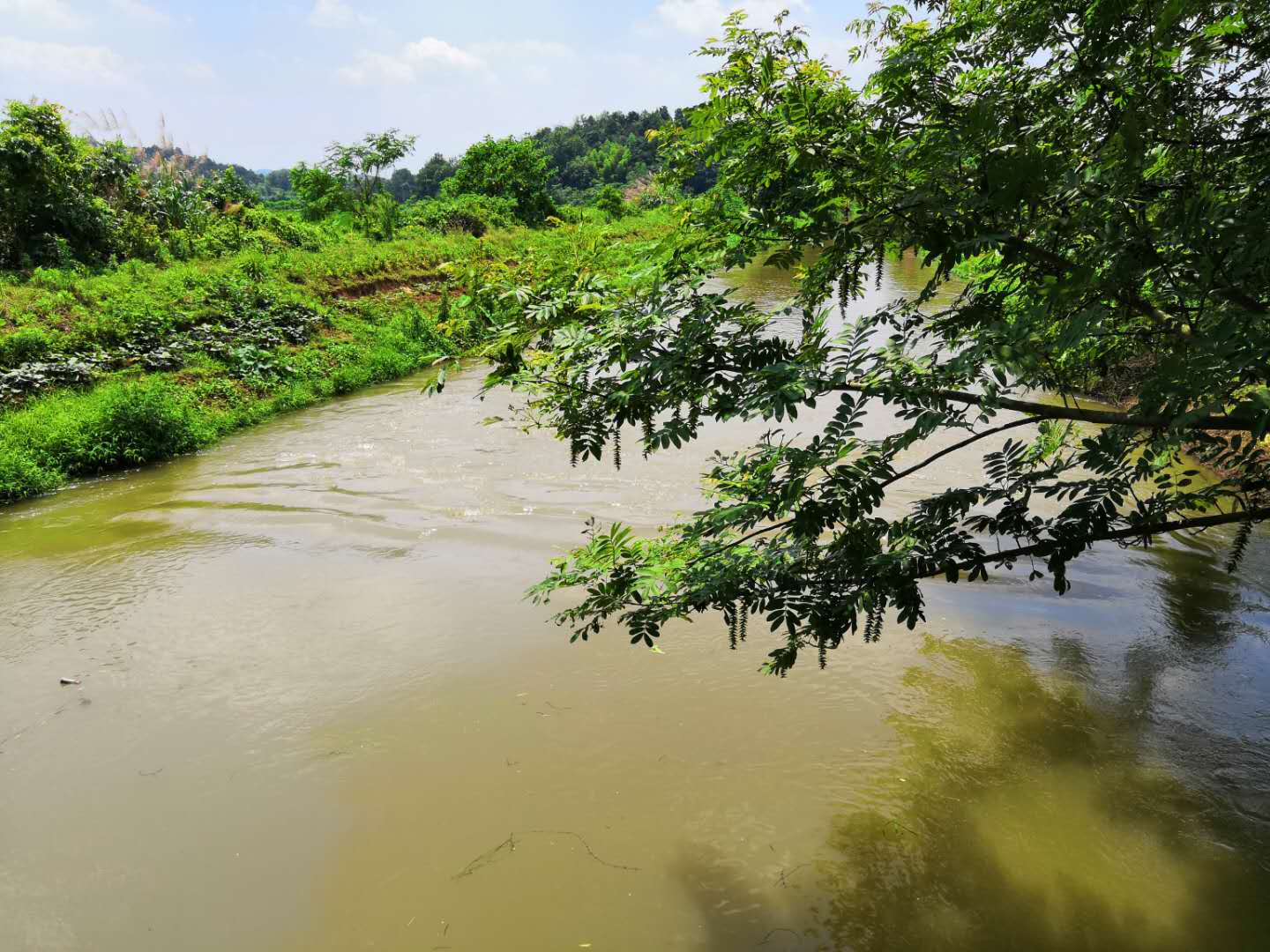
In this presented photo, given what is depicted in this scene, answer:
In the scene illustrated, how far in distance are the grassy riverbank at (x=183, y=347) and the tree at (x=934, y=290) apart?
2.74 metres

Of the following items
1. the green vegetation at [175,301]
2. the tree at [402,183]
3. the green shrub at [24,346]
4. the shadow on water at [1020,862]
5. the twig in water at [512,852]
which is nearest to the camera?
the shadow on water at [1020,862]

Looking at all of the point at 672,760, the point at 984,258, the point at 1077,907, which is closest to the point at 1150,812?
the point at 1077,907

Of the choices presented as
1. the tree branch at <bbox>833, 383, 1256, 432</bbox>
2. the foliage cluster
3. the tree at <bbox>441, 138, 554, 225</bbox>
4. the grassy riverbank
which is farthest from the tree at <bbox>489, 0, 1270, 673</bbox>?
the tree at <bbox>441, 138, 554, 225</bbox>

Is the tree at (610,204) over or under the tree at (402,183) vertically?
under

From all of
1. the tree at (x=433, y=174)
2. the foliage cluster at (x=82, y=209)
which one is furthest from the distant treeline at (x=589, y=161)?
the foliage cluster at (x=82, y=209)

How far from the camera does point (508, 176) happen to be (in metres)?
30.0

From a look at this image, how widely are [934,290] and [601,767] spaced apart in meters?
2.84

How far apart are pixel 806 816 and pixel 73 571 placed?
6.27 metres

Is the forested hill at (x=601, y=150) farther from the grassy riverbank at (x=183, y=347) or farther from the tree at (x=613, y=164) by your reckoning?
the grassy riverbank at (x=183, y=347)

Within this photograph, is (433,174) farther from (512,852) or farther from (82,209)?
(512,852)

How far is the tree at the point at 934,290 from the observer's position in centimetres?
181

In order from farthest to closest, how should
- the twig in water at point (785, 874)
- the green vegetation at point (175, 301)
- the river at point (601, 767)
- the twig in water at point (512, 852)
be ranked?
the green vegetation at point (175, 301) < the twig in water at point (512, 852) < the twig in water at point (785, 874) < the river at point (601, 767)

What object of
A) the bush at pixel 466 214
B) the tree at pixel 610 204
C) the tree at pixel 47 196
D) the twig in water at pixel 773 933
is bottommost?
the twig in water at pixel 773 933

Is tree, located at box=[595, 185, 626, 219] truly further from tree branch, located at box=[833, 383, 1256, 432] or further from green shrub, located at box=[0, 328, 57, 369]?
tree branch, located at box=[833, 383, 1256, 432]
